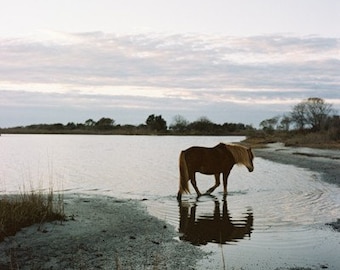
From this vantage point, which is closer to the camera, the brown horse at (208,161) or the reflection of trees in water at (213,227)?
the reflection of trees in water at (213,227)

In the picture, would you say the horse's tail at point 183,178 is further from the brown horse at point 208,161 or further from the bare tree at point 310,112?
the bare tree at point 310,112

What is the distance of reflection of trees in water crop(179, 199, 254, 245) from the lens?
8656 mm

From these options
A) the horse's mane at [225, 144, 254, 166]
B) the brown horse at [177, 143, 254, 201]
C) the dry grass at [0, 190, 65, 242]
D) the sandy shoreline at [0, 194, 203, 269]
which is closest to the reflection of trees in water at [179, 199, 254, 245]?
the sandy shoreline at [0, 194, 203, 269]

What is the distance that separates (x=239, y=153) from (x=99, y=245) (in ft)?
25.1

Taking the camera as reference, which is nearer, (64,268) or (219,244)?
(64,268)

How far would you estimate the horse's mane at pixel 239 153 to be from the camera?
570 inches

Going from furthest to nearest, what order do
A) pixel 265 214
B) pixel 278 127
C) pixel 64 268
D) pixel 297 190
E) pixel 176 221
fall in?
pixel 278 127, pixel 297 190, pixel 265 214, pixel 176 221, pixel 64 268

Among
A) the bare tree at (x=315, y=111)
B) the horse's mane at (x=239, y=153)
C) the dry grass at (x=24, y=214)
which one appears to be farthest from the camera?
the bare tree at (x=315, y=111)

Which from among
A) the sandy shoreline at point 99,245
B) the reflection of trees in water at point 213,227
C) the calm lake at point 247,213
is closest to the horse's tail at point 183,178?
the calm lake at point 247,213

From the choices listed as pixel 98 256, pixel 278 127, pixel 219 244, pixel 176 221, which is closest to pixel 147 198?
pixel 176 221

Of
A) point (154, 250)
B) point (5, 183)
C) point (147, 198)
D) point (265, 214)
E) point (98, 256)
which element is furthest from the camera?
point (5, 183)

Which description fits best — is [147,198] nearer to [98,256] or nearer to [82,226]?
[82,226]

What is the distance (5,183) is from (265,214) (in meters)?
11.1

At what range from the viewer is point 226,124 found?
413ft
